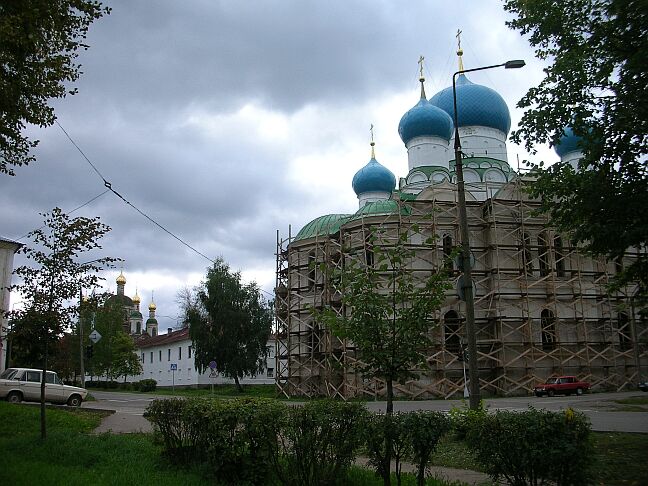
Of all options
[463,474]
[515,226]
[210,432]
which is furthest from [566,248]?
[210,432]

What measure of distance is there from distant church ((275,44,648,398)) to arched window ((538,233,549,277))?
0.11 m

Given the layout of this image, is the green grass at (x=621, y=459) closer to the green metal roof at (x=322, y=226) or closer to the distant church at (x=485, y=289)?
the distant church at (x=485, y=289)

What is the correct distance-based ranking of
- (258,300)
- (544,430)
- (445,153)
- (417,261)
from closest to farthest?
(544,430)
(417,261)
(445,153)
(258,300)

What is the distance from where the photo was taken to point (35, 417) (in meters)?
15.3

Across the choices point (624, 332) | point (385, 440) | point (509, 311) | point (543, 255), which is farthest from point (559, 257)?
point (385, 440)

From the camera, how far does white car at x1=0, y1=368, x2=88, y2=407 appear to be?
21.1 meters

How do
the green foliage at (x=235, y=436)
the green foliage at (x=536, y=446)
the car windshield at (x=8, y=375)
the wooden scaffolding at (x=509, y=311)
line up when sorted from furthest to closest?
the wooden scaffolding at (x=509, y=311), the car windshield at (x=8, y=375), the green foliage at (x=235, y=436), the green foliage at (x=536, y=446)

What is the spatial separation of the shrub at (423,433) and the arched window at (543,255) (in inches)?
1062

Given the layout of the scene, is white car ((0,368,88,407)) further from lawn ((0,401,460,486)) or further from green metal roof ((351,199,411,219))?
green metal roof ((351,199,411,219))

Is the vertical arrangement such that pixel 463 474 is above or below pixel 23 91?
below

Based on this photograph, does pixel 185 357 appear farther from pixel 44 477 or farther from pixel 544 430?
pixel 544 430

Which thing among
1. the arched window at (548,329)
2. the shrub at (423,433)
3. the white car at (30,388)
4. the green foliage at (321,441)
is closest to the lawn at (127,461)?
the shrub at (423,433)

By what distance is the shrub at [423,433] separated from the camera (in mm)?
6953

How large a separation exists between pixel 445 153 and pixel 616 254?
27.6 metres
